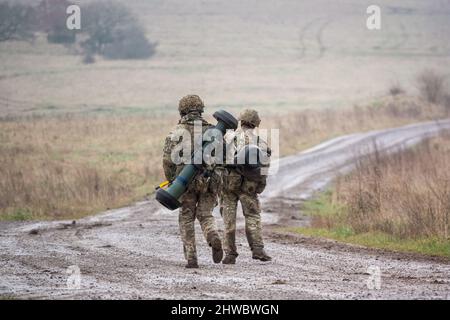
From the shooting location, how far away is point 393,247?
44.2 feet

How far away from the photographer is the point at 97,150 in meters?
33.2

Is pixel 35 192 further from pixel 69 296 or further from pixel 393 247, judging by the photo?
pixel 69 296

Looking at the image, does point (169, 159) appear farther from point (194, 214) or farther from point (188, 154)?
point (194, 214)

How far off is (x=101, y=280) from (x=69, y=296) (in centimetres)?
121

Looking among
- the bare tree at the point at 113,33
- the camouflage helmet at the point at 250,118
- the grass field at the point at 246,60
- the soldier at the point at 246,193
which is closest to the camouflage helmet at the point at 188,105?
the soldier at the point at 246,193

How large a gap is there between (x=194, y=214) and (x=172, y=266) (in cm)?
73

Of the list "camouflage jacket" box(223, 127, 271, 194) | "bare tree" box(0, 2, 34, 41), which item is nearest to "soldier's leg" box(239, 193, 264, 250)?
"camouflage jacket" box(223, 127, 271, 194)

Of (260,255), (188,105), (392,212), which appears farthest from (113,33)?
(260,255)

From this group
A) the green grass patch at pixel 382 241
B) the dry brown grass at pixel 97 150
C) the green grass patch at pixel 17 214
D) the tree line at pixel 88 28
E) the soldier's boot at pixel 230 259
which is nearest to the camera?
the soldier's boot at pixel 230 259

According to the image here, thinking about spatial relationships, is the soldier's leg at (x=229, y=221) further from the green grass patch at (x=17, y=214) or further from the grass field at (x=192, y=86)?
the grass field at (x=192, y=86)

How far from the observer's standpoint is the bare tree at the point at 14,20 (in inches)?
2067

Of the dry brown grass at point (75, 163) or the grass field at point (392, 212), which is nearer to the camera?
the grass field at point (392, 212)

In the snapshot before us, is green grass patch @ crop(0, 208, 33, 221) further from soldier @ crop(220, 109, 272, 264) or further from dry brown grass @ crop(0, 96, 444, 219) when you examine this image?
soldier @ crop(220, 109, 272, 264)
